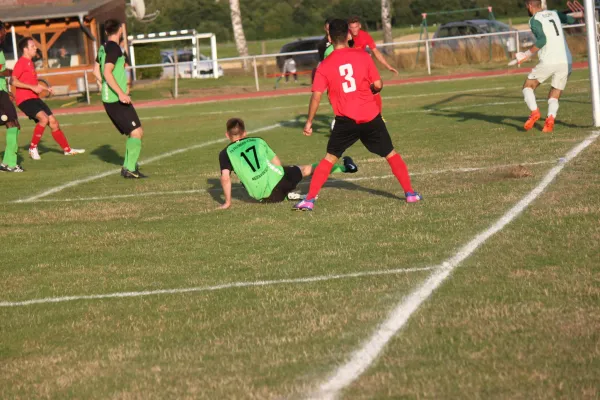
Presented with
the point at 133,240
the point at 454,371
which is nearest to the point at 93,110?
the point at 133,240

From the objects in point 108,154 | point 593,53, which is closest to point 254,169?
point 593,53

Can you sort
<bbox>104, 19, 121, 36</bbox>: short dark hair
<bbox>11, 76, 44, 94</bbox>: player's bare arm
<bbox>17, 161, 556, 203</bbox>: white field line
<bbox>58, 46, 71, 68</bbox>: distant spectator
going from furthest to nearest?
1. <bbox>58, 46, 71, 68</bbox>: distant spectator
2. <bbox>11, 76, 44, 94</bbox>: player's bare arm
3. <bbox>104, 19, 121, 36</bbox>: short dark hair
4. <bbox>17, 161, 556, 203</bbox>: white field line

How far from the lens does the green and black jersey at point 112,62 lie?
13.5m

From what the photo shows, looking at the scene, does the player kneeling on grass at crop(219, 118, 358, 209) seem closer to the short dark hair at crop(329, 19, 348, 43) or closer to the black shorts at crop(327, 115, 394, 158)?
the black shorts at crop(327, 115, 394, 158)

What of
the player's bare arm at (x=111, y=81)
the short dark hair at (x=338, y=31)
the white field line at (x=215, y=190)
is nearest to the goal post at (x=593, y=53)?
the white field line at (x=215, y=190)

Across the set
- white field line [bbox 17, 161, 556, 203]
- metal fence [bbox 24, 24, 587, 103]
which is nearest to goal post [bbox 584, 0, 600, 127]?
white field line [bbox 17, 161, 556, 203]

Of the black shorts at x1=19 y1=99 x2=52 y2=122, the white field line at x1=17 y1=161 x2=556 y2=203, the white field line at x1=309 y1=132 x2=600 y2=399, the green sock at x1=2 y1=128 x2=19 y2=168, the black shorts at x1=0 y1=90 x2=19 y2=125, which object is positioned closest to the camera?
the white field line at x1=309 y1=132 x2=600 y2=399

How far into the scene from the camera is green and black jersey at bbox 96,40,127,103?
13523 millimetres

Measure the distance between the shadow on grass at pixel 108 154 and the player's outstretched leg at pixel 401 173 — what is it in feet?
23.8

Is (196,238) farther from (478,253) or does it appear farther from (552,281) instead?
(552,281)

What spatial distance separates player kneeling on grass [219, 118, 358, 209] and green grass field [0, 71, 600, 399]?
0.18 meters

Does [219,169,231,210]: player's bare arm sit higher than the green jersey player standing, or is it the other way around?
the green jersey player standing

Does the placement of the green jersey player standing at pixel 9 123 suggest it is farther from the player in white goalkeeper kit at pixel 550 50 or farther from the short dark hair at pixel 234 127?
the player in white goalkeeper kit at pixel 550 50

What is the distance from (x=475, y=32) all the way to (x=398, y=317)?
36.5 meters
